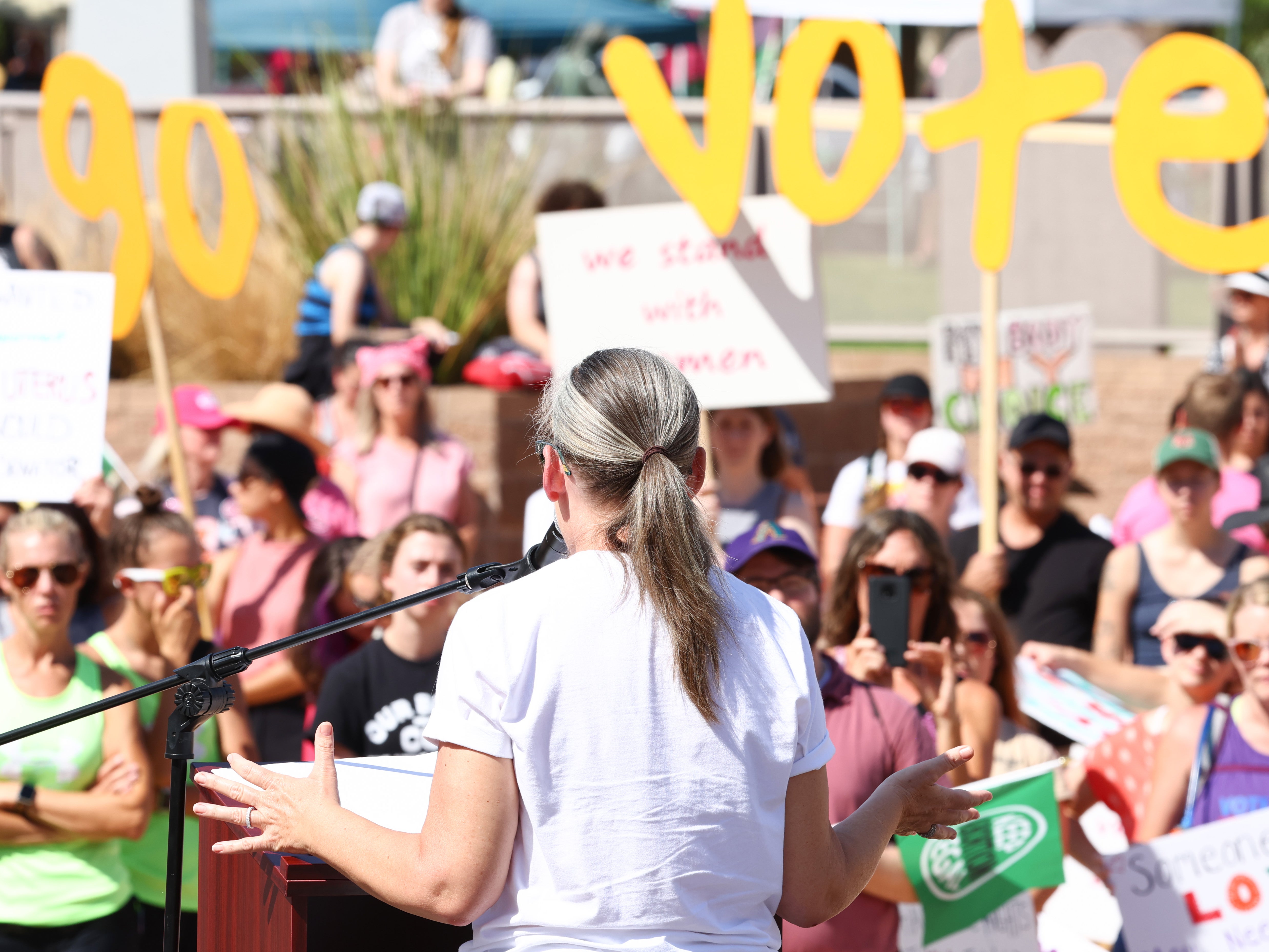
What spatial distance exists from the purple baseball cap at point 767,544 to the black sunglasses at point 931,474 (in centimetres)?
164

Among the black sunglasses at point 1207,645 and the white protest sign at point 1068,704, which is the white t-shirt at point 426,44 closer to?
the white protest sign at point 1068,704

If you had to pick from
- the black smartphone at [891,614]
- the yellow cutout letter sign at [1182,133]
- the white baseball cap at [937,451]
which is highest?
the yellow cutout letter sign at [1182,133]

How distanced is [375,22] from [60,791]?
10.8m

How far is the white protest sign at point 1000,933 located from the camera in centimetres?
322

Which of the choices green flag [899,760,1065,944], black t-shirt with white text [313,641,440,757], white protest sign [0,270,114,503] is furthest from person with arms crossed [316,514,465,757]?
green flag [899,760,1065,944]

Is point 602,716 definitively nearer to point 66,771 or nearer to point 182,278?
point 66,771

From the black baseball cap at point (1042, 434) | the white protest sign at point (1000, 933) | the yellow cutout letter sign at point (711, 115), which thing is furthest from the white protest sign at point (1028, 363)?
the white protest sign at point (1000, 933)

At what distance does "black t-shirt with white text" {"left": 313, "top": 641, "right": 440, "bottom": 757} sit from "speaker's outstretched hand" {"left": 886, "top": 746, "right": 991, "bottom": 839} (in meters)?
1.87

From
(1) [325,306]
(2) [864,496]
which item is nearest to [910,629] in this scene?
(2) [864,496]

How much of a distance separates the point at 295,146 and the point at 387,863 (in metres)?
7.06

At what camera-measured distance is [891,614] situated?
11.9 ft

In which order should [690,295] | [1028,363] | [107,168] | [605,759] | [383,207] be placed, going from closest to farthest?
[605,759], [107,168], [690,295], [1028,363], [383,207]

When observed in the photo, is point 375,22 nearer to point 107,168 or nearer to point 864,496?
point 107,168

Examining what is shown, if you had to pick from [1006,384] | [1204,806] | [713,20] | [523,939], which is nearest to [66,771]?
[523,939]
